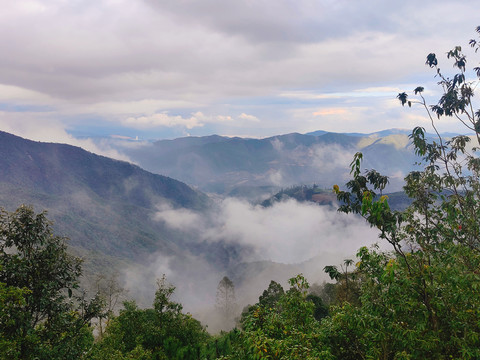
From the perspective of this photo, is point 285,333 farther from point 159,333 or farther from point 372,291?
point 159,333

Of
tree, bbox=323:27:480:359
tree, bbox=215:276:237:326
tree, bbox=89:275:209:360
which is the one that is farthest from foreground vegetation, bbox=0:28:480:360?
tree, bbox=215:276:237:326

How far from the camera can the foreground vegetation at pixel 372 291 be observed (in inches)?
418

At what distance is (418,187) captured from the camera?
1605cm

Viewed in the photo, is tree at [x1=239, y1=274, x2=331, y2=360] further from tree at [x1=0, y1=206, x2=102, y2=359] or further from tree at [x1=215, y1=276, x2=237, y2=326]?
tree at [x1=215, y1=276, x2=237, y2=326]

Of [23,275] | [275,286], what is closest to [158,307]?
[23,275]

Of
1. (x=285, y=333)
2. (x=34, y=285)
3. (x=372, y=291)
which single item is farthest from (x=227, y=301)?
(x=372, y=291)

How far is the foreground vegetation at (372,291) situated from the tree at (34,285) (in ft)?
0.19

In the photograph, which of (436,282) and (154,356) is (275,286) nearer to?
(154,356)

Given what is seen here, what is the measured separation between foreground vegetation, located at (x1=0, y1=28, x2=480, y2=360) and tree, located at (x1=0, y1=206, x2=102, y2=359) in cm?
6

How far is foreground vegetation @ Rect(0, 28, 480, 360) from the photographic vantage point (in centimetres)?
1062

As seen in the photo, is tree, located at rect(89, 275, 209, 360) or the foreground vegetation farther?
tree, located at rect(89, 275, 209, 360)

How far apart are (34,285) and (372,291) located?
58.5 feet

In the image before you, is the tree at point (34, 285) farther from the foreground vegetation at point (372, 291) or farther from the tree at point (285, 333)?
the tree at point (285, 333)

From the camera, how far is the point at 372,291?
12438 millimetres
